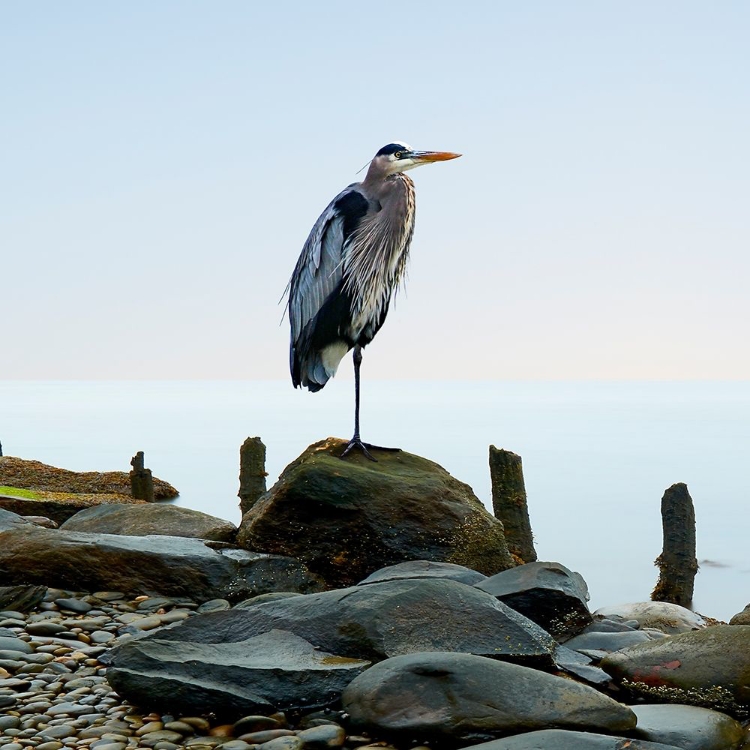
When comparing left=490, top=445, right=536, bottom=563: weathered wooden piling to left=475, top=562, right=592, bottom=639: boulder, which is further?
left=490, top=445, right=536, bottom=563: weathered wooden piling

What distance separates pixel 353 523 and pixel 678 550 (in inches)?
324

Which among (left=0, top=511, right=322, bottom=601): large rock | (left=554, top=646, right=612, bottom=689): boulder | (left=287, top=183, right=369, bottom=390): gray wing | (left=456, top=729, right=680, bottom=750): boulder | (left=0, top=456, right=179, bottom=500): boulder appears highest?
(left=287, top=183, right=369, bottom=390): gray wing

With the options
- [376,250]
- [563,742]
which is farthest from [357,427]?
[563,742]

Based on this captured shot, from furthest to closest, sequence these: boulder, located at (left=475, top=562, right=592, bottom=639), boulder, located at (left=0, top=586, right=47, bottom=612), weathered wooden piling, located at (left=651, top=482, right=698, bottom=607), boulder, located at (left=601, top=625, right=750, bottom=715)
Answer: weathered wooden piling, located at (left=651, top=482, right=698, bottom=607) → boulder, located at (left=475, top=562, right=592, bottom=639) → boulder, located at (left=0, top=586, right=47, bottom=612) → boulder, located at (left=601, top=625, right=750, bottom=715)

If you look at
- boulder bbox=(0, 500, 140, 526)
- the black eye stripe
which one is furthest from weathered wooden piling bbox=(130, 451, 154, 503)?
the black eye stripe

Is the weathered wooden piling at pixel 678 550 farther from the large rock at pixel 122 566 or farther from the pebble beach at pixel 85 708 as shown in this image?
the pebble beach at pixel 85 708

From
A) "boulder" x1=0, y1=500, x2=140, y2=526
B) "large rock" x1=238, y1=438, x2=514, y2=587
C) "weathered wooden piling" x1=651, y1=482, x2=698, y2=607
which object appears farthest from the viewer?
"weathered wooden piling" x1=651, y1=482, x2=698, y2=607

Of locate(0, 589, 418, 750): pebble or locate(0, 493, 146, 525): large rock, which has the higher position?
locate(0, 589, 418, 750): pebble

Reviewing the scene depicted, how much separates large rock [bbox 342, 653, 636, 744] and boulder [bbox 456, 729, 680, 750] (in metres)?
0.18

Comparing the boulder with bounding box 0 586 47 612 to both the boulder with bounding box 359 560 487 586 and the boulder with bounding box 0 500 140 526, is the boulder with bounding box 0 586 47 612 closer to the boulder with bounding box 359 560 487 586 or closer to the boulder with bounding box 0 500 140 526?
the boulder with bounding box 359 560 487 586

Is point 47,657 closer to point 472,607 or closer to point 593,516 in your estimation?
point 472,607

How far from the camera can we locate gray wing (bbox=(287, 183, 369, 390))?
8.91 metres

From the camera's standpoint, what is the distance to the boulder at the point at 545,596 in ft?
22.9

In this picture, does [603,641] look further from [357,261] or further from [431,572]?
[357,261]
